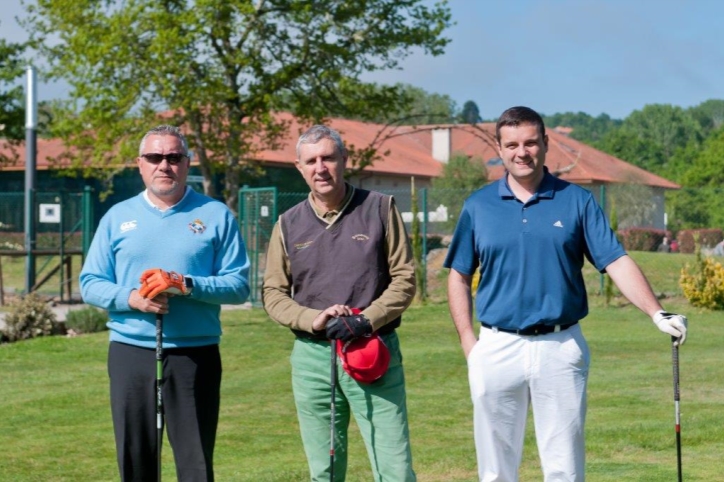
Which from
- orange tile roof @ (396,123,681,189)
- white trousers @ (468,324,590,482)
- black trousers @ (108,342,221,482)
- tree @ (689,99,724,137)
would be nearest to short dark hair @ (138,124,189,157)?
black trousers @ (108,342,221,482)

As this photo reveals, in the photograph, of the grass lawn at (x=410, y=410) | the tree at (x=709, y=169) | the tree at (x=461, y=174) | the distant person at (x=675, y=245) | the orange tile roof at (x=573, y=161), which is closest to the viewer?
the grass lawn at (x=410, y=410)

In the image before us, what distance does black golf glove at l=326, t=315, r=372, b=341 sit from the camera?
498 cm

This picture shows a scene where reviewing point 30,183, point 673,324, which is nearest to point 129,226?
point 673,324

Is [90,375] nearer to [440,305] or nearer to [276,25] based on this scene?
[440,305]

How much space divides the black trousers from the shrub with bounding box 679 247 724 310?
1619 cm

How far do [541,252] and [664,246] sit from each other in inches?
864

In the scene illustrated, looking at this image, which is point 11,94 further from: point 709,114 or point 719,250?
point 709,114

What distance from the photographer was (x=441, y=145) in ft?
201

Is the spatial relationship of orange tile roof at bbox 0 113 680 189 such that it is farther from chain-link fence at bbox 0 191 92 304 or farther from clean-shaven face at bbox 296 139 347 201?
clean-shaven face at bbox 296 139 347 201

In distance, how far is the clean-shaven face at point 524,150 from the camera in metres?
4.97

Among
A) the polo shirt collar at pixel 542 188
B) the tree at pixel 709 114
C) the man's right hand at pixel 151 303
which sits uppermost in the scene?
the tree at pixel 709 114

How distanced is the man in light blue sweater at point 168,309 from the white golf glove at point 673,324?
180 cm

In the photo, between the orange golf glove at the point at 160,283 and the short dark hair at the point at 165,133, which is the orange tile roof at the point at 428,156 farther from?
the orange golf glove at the point at 160,283

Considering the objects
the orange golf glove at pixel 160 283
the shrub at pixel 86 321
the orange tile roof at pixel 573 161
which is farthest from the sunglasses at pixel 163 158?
the orange tile roof at pixel 573 161
